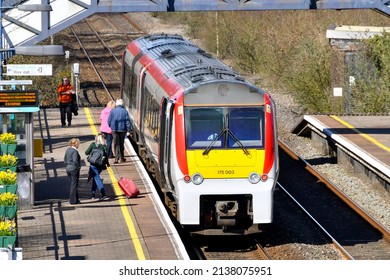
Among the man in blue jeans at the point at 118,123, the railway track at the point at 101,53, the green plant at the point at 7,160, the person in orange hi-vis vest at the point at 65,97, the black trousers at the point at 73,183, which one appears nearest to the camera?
Answer: the green plant at the point at 7,160

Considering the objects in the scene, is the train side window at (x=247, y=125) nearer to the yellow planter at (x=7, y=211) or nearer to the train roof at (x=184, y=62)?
the train roof at (x=184, y=62)

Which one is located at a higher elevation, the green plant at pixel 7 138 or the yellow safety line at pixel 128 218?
the green plant at pixel 7 138

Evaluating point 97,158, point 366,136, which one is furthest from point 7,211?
point 366,136

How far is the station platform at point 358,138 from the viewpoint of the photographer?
25656mm

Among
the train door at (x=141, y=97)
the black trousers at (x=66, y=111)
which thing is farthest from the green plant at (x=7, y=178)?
the black trousers at (x=66, y=111)

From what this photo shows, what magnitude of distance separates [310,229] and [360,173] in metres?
5.13

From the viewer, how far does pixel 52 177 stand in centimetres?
2381

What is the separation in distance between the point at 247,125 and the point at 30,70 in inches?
206

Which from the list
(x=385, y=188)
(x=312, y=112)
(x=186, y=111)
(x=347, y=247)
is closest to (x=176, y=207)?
(x=186, y=111)

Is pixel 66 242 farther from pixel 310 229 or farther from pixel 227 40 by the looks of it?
pixel 227 40

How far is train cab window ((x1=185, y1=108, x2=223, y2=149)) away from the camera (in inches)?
780

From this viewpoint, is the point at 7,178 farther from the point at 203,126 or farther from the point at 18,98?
the point at 203,126

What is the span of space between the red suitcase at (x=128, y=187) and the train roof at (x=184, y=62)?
86.7 inches

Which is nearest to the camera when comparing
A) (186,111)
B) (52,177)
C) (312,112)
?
(186,111)
